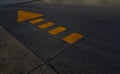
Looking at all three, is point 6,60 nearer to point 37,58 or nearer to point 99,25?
point 37,58

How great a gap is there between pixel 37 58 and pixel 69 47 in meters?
0.82

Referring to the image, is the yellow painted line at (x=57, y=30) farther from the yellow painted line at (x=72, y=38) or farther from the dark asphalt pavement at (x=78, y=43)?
the yellow painted line at (x=72, y=38)

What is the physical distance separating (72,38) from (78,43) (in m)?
0.31

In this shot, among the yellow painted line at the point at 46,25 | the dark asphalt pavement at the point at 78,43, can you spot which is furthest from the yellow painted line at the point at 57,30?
the yellow painted line at the point at 46,25

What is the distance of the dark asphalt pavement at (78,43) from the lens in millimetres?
2354

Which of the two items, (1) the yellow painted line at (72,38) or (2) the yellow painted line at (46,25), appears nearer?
(1) the yellow painted line at (72,38)

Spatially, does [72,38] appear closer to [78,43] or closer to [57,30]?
[78,43]

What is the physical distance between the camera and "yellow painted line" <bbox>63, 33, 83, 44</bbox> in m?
3.22

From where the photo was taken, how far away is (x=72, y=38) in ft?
11.1

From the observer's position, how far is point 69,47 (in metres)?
2.96

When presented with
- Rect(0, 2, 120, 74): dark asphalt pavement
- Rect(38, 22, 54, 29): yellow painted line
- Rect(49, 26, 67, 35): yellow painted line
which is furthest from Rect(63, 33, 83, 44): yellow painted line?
Rect(38, 22, 54, 29): yellow painted line

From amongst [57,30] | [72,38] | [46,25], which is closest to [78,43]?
[72,38]

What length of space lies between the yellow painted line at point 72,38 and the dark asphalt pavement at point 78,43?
95 mm

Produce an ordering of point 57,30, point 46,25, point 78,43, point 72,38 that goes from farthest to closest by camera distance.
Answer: point 46,25 < point 57,30 < point 72,38 < point 78,43
